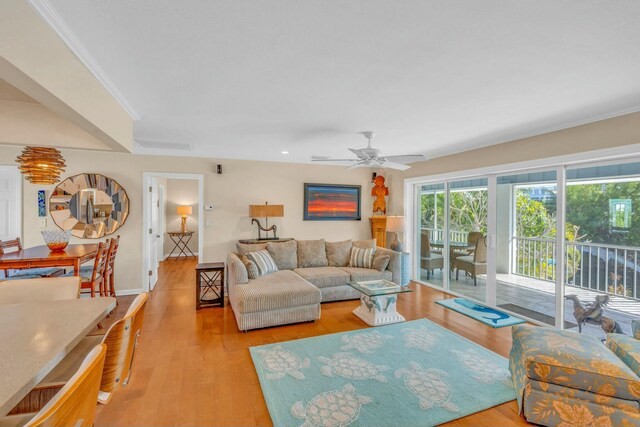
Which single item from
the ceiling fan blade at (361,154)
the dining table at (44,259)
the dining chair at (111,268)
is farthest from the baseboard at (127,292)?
the ceiling fan blade at (361,154)

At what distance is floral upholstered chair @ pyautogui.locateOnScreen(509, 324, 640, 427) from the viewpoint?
68.7 inches

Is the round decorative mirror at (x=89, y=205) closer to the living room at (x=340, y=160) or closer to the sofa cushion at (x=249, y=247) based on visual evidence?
the living room at (x=340, y=160)

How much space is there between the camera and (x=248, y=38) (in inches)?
64.8

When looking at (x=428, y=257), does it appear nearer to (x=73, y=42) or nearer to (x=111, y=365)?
(x=111, y=365)

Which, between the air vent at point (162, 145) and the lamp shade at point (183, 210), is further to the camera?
the lamp shade at point (183, 210)

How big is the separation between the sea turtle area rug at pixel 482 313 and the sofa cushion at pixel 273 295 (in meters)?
2.13

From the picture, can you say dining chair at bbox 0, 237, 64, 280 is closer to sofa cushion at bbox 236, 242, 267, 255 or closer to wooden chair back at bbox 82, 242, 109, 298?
wooden chair back at bbox 82, 242, 109, 298

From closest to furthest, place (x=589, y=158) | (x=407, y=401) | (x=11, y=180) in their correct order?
(x=407, y=401) < (x=589, y=158) < (x=11, y=180)

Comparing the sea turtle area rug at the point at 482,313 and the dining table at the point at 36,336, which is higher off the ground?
the dining table at the point at 36,336

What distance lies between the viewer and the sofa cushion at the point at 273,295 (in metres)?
3.29

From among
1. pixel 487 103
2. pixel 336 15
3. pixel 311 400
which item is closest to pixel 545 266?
pixel 487 103

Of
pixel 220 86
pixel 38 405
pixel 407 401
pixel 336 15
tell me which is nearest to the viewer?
pixel 38 405

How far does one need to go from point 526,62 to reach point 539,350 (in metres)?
2.00

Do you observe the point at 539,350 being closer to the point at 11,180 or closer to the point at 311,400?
the point at 311,400
